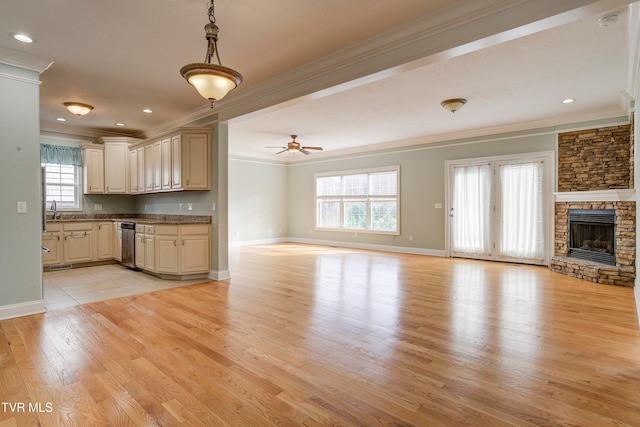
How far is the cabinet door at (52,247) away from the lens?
5898mm

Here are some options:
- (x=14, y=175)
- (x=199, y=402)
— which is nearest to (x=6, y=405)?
(x=199, y=402)

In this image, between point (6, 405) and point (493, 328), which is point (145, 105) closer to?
point (6, 405)

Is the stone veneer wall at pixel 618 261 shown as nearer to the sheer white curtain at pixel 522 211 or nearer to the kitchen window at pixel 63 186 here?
the sheer white curtain at pixel 522 211

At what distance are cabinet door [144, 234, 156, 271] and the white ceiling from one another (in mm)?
2147

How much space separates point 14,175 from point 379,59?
401cm

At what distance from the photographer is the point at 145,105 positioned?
5.29m

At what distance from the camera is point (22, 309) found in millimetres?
3564

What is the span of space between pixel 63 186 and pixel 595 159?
395 inches

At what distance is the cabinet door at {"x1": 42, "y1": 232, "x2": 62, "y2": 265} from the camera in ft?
19.4

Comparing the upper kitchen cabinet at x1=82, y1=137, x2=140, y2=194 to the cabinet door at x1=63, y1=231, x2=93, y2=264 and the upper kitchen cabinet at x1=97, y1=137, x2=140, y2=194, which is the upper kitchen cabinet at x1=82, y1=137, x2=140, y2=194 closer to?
the upper kitchen cabinet at x1=97, y1=137, x2=140, y2=194

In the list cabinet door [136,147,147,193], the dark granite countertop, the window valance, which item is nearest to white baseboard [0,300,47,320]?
the dark granite countertop

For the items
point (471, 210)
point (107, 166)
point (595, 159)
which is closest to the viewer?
point (595, 159)

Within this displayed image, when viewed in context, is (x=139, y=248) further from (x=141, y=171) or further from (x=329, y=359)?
(x=329, y=359)

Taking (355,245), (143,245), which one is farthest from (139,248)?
(355,245)
